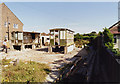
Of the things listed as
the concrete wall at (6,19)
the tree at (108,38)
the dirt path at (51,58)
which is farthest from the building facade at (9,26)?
the tree at (108,38)

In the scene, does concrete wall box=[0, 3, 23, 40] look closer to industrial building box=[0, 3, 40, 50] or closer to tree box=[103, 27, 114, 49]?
industrial building box=[0, 3, 40, 50]

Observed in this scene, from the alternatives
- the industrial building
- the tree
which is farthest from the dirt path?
the industrial building

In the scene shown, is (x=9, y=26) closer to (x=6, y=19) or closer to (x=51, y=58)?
(x=6, y=19)

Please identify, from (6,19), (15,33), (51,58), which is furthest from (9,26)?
(51,58)

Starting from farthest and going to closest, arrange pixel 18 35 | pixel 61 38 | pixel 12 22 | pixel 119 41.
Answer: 1. pixel 12 22
2. pixel 18 35
3. pixel 119 41
4. pixel 61 38

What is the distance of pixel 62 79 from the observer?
5.11m

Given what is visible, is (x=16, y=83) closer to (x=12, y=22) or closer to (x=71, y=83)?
(x=71, y=83)

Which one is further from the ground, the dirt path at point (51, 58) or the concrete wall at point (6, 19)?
the concrete wall at point (6, 19)

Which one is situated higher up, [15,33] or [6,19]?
[6,19]

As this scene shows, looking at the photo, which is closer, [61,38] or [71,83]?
[71,83]

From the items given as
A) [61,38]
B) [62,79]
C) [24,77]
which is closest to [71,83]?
[62,79]

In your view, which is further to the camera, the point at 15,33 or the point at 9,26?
the point at 9,26

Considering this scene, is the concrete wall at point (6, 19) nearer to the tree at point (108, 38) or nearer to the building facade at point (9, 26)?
the building facade at point (9, 26)

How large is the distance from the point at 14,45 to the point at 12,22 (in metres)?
10.1
